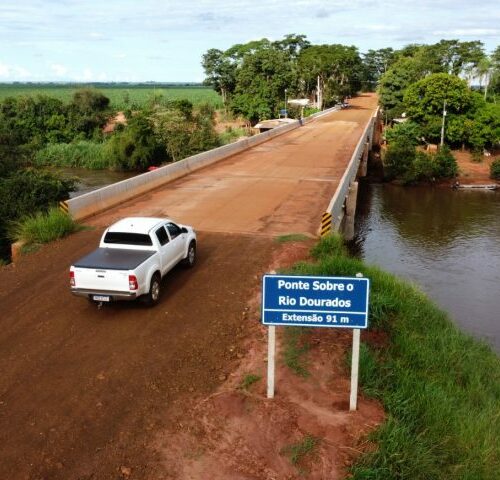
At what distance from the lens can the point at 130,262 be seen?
37.8 ft

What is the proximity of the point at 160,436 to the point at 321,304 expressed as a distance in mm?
2954

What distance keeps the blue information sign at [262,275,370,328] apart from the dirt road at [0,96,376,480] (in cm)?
202

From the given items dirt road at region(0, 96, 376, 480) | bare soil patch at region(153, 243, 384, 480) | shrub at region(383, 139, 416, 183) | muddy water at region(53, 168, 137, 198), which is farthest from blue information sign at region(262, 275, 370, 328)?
shrub at region(383, 139, 416, 183)

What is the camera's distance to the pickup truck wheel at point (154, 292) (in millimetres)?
11789

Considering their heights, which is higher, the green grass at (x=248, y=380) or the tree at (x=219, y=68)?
the tree at (x=219, y=68)

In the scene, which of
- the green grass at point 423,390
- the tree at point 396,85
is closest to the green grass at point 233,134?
the tree at point 396,85

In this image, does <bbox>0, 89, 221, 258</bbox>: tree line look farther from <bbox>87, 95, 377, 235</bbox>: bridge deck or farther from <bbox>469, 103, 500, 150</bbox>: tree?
<bbox>469, 103, 500, 150</bbox>: tree

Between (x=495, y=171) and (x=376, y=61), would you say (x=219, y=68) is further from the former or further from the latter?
(x=376, y=61)

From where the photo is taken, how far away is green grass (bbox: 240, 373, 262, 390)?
907cm

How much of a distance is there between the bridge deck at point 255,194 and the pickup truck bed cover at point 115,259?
656 centimetres

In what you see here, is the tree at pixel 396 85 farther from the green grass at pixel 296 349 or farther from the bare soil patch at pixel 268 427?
the bare soil patch at pixel 268 427

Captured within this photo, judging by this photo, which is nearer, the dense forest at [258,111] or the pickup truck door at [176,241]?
the pickup truck door at [176,241]

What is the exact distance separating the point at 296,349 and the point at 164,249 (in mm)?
4182

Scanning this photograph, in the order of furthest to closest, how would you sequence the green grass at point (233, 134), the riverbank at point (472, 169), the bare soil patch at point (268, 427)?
the green grass at point (233, 134) → the riverbank at point (472, 169) → the bare soil patch at point (268, 427)
